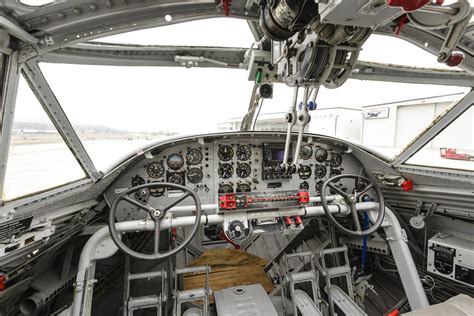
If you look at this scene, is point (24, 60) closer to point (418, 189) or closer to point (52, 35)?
point (52, 35)

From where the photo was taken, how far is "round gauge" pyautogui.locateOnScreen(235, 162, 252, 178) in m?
2.87

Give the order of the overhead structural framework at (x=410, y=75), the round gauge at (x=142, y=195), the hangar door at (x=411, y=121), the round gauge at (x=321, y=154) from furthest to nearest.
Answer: the round gauge at (x=321, y=154) < the round gauge at (x=142, y=195) < the hangar door at (x=411, y=121) < the overhead structural framework at (x=410, y=75)

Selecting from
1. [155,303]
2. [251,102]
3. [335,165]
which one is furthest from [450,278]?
[155,303]

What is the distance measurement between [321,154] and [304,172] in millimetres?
304

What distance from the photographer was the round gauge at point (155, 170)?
8.61 feet

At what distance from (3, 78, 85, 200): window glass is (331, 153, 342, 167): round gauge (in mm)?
2737

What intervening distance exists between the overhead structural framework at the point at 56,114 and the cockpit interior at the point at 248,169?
0.04ft

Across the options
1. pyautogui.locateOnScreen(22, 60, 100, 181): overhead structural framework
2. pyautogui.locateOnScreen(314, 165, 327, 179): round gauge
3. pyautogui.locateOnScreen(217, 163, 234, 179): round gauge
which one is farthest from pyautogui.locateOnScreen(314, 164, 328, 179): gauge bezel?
pyautogui.locateOnScreen(22, 60, 100, 181): overhead structural framework

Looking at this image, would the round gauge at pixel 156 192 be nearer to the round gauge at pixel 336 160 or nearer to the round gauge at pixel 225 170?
the round gauge at pixel 225 170

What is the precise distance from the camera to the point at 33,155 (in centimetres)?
162

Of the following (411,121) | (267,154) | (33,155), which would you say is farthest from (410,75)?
(33,155)

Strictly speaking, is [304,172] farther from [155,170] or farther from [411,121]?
[155,170]

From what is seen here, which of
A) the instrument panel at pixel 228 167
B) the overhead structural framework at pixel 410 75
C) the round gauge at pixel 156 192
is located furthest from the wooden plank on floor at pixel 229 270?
→ the overhead structural framework at pixel 410 75

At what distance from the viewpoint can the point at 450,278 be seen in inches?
94.1
